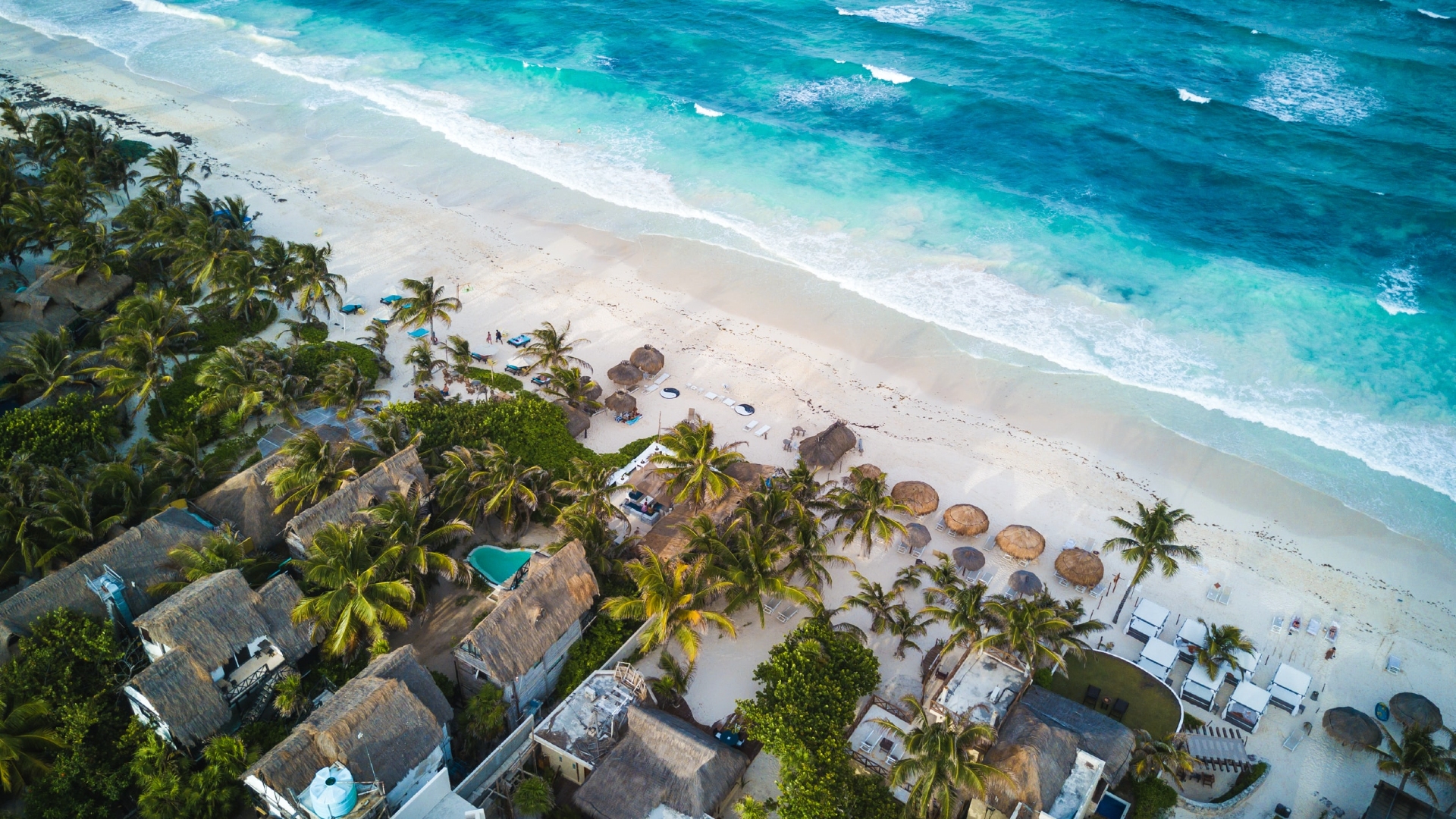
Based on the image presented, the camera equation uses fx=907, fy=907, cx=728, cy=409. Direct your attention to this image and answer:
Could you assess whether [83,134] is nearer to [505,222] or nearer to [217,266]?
[217,266]

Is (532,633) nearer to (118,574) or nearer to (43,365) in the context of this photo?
(118,574)

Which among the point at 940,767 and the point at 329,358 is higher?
the point at 329,358

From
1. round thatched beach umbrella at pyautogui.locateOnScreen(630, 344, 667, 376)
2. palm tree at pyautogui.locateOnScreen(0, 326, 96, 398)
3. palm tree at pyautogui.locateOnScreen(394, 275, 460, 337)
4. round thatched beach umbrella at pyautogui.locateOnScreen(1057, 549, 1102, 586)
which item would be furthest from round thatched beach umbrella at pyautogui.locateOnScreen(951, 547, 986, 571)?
palm tree at pyautogui.locateOnScreen(0, 326, 96, 398)

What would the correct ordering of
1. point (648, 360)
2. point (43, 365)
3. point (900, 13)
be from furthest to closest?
point (900, 13)
point (648, 360)
point (43, 365)

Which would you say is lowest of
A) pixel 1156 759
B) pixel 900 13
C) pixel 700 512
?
pixel 1156 759

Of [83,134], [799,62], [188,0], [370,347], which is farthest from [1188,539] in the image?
[188,0]

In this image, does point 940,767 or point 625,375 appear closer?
point 940,767

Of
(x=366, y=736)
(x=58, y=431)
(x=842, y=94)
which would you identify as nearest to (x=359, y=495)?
(x=366, y=736)

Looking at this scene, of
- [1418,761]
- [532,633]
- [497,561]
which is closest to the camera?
[1418,761]
